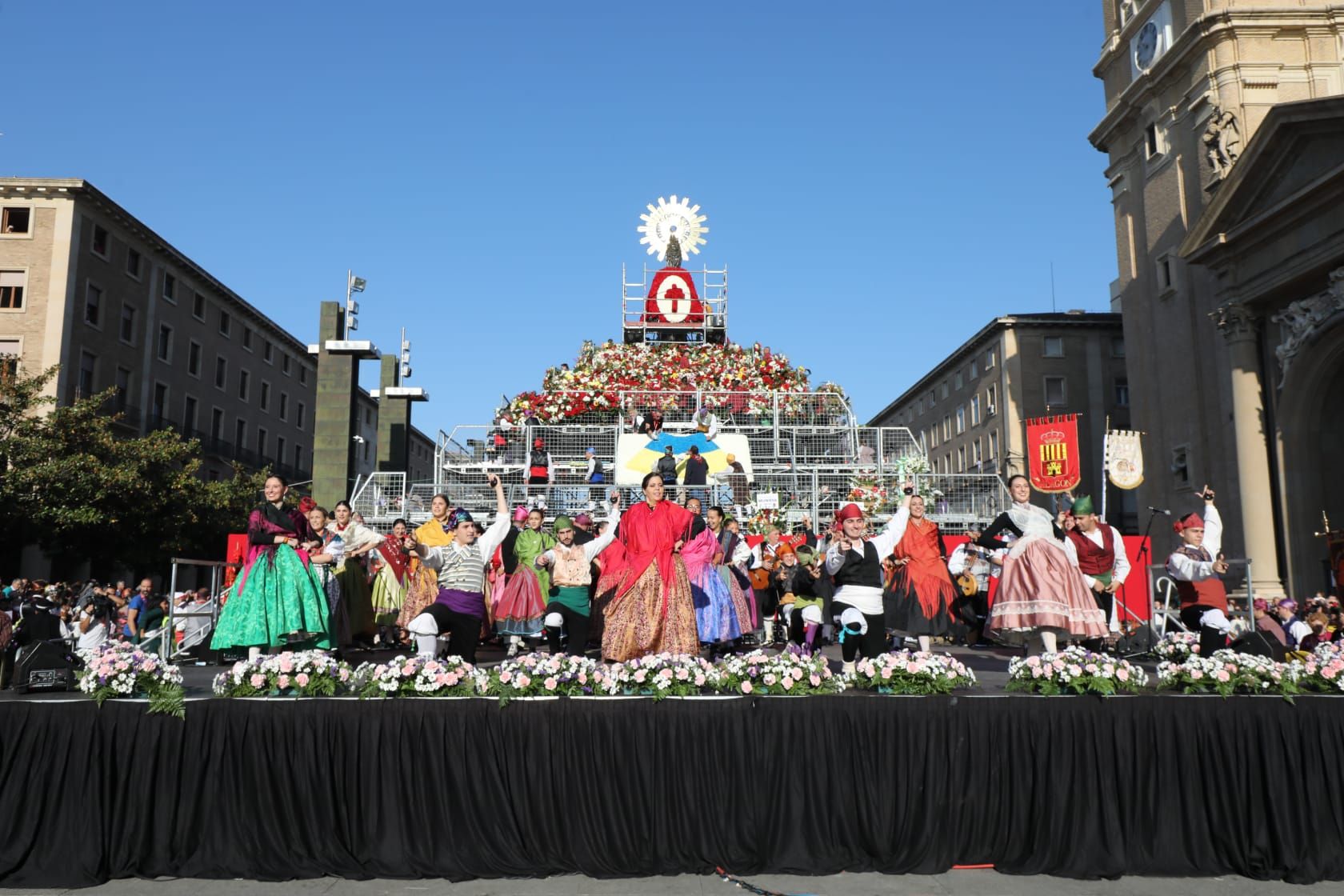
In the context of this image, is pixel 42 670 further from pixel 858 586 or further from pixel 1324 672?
pixel 1324 672

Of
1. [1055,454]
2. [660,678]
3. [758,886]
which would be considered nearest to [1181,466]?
[1055,454]

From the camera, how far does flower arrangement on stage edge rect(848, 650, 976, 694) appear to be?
6.03 m

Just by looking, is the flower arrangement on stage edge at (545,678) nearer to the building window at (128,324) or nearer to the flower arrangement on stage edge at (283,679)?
the flower arrangement on stage edge at (283,679)

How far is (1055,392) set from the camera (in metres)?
52.2

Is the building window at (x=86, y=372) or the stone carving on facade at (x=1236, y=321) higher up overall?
the building window at (x=86, y=372)

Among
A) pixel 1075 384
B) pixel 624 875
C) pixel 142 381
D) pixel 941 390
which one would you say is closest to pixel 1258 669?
pixel 624 875

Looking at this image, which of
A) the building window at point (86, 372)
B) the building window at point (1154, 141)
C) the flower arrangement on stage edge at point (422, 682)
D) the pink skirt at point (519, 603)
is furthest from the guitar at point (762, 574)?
the building window at point (86, 372)

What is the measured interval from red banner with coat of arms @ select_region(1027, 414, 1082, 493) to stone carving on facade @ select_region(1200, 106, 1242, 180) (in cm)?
781

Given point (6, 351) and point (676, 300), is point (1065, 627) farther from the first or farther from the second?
point (6, 351)

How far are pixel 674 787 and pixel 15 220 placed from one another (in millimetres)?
42398

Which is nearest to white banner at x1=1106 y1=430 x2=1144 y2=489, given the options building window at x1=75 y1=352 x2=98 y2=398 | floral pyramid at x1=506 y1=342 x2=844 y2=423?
floral pyramid at x1=506 y1=342 x2=844 y2=423

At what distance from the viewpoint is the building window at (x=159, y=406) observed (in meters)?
42.4

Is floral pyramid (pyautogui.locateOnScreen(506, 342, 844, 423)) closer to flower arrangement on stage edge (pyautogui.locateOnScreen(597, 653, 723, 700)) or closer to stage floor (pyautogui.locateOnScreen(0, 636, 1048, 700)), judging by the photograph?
stage floor (pyautogui.locateOnScreen(0, 636, 1048, 700))

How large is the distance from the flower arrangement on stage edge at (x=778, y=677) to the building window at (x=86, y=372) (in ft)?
130
